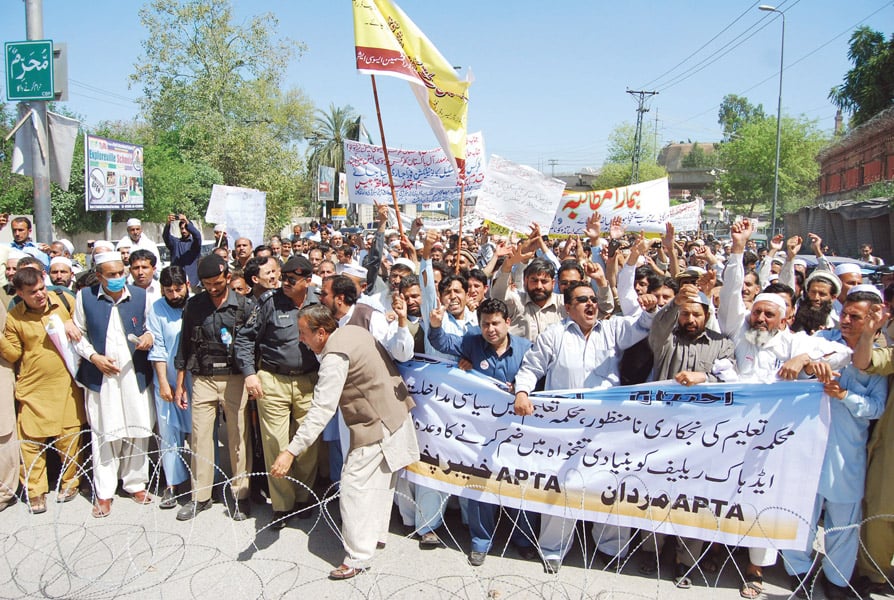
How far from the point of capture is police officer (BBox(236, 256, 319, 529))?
16.1ft

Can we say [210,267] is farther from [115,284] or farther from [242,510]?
[242,510]

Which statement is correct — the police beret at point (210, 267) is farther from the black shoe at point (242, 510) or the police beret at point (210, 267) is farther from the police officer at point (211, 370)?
the black shoe at point (242, 510)

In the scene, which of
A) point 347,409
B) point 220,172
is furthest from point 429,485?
point 220,172

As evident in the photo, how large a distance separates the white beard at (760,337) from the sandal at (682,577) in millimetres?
1439

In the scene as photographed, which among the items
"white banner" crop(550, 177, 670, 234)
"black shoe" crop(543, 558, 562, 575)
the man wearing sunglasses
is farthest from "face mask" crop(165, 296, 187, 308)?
"white banner" crop(550, 177, 670, 234)

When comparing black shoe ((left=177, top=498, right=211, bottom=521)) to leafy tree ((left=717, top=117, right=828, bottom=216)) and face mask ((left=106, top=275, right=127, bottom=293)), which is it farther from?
leafy tree ((left=717, top=117, right=828, bottom=216))

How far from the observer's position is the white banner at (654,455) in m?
3.98

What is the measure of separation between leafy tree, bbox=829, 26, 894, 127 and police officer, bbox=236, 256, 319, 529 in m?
43.2

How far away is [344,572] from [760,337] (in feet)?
9.78

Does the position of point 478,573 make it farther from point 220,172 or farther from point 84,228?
point 220,172

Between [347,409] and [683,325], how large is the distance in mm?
2190

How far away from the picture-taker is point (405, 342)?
14.5 ft

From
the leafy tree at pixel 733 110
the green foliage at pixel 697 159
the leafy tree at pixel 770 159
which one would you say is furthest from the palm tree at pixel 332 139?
the leafy tree at pixel 733 110

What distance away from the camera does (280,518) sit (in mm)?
4824
